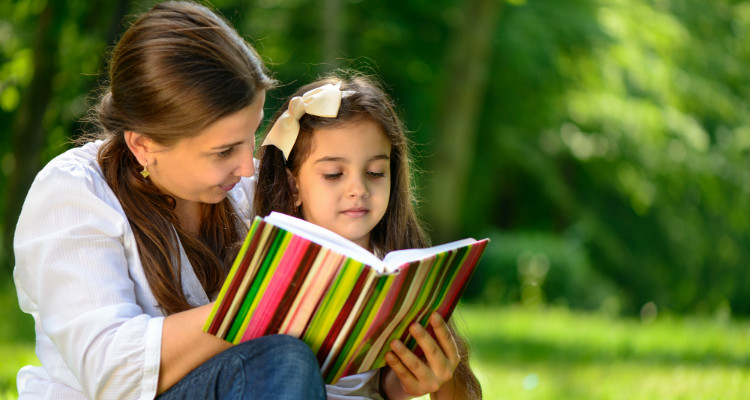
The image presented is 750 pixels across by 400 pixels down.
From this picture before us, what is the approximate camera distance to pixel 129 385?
1.91 m

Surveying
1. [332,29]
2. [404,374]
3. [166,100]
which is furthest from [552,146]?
[166,100]

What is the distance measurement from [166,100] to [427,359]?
91cm

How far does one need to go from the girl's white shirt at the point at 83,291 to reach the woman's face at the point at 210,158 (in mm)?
161

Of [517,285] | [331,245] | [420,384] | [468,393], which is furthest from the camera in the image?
[517,285]

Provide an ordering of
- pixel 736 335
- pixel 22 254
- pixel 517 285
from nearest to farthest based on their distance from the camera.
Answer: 1. pixel 22 254
2. pixel 736 335
3. pixel 517 285

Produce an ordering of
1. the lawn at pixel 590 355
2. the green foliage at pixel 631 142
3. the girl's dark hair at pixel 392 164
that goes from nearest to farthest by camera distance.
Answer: the girl's dark hair at pixel 392 164, the lawn at pixel 590 355, the green foliage at pixel 631 142

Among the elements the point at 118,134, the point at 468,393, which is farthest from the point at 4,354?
the point at 468,393

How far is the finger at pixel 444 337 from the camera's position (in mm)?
2148

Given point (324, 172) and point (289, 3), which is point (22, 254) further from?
point (289, 3)

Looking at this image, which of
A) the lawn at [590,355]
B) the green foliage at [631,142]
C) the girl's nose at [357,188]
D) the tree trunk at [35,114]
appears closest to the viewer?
the girl's nose at [357,188]

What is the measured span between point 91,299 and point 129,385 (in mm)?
207

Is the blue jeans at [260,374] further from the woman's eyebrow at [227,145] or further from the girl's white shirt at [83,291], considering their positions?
the woman's eyebrow at [227,145]

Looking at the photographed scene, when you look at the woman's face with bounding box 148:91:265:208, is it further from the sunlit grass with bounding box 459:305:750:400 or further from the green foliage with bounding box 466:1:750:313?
the green foliage with bounding box 466:1:750:313

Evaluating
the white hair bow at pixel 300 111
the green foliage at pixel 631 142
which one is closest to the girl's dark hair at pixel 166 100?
the white hair bow at pixel 300 111
